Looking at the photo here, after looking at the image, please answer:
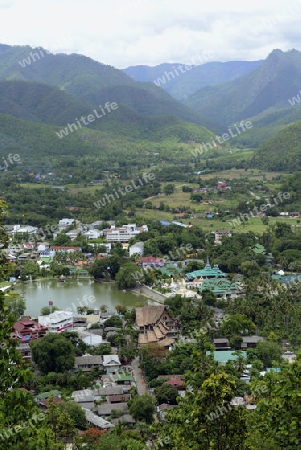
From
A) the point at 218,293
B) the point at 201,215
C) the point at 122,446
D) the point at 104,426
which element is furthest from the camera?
the point at 201,215

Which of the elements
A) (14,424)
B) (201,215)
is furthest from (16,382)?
(201,215)

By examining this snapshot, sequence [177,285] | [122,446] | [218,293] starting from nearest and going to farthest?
[122,446]
[218,293]
[177,285]

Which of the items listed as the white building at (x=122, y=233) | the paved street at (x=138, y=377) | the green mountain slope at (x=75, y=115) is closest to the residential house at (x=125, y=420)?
the paved street at (x=138, y=377)

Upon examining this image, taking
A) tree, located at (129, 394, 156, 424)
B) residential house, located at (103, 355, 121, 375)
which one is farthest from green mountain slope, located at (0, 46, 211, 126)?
tree, located at (129, 394, 156, 424)

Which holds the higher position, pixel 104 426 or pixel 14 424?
pixel 14 424

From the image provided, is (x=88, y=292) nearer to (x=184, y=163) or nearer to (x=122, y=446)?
(x=122, y=446)

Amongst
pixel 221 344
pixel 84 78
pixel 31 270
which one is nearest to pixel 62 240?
pixel 31 270

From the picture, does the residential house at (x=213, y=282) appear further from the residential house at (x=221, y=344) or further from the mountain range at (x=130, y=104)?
the mountain range at (x=130, y=104)

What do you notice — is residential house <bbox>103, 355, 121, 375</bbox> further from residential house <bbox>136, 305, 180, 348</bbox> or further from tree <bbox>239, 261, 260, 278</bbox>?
tree <bbox>239, 261, 260, 278</bbox>
